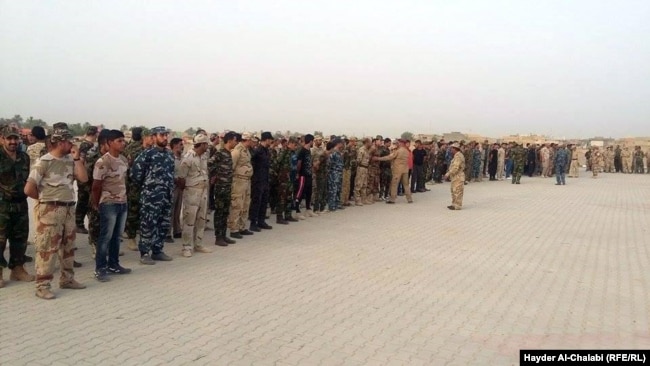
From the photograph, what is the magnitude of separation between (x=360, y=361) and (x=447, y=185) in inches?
671

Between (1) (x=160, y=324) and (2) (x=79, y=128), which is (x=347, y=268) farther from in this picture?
(2) (x=79, y=128)

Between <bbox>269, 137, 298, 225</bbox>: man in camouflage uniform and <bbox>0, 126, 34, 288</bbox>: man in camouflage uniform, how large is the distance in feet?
16.3

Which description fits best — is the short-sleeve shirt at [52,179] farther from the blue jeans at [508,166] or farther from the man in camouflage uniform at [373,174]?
the blue jeans at [508,166]

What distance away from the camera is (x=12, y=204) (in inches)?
226

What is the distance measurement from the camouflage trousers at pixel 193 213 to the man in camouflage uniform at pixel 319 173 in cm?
413

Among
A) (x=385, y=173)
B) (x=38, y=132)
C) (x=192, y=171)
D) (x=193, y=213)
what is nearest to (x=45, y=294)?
(x=193, y=213)

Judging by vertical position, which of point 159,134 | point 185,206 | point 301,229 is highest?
point 159,134

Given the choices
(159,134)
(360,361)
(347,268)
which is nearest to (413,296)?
(347,268)

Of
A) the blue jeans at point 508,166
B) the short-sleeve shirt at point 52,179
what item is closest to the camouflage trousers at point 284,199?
the short-sleeve shirt at point 52,179

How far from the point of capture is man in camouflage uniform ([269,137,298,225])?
1003 cm

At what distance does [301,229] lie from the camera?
969 centimetres

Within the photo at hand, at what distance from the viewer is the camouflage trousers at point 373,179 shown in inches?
545

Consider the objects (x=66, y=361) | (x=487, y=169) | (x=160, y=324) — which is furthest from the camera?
(x=487, y=169)

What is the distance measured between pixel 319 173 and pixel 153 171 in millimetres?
5138
